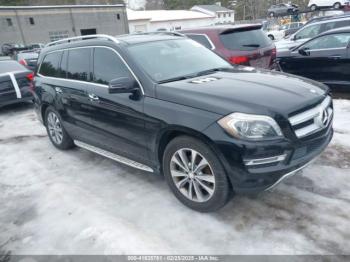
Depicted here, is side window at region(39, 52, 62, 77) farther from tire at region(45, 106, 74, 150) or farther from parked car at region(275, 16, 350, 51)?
parked car at region(275, 16, 350, 51)

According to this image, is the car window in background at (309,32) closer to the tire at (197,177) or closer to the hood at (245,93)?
the hood at (245,93)

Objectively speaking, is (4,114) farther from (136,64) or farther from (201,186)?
(201,186)

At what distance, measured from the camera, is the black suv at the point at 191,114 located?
9.63 ft

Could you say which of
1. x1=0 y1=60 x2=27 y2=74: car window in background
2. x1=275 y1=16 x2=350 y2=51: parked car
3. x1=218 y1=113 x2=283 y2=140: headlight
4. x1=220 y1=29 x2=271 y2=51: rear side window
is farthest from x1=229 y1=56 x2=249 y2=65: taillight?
x1=0 y1=60 x2=27 y2=74: car window in background

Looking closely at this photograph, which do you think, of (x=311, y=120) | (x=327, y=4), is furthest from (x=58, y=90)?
(x=327, y=4)

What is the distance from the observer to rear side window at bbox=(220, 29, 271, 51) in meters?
7.19

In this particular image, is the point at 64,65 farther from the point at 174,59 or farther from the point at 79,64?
the point at 174,59

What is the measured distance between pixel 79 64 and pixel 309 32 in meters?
10.3

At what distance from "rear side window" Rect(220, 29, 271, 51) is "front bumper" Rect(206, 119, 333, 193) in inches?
181

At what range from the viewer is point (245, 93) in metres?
3.21

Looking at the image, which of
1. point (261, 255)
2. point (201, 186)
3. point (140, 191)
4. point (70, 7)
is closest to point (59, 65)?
point (140, 191)

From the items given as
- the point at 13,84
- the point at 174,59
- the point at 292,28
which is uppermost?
the point at 174,59

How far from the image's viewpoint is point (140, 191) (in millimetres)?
4031

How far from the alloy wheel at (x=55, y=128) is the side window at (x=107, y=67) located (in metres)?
1.55
